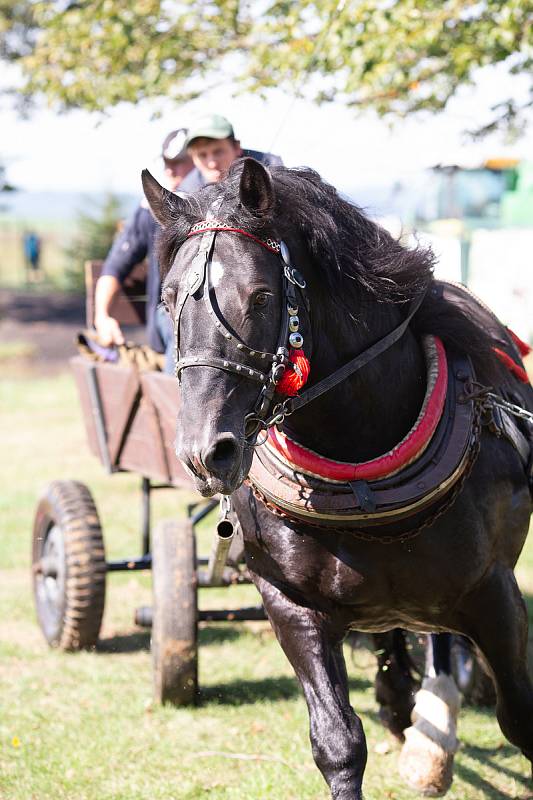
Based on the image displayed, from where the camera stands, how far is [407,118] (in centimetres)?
729

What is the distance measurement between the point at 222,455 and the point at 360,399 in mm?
647

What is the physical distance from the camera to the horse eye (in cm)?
241

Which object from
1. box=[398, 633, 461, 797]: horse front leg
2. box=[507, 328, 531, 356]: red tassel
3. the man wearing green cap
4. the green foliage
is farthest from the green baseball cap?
the green foliage

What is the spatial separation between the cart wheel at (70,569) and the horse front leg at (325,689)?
2136mm

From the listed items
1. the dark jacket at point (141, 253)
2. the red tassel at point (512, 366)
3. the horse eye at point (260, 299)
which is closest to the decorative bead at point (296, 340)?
the horse eye at point (260, 299)

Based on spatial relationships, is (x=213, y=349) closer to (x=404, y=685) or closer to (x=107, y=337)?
(x=404, y=685)

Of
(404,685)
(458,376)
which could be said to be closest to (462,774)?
(404,685)

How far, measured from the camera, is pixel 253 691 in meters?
4.73

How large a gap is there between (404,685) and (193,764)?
0.87 m

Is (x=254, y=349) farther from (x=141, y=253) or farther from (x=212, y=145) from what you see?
(x=141, y=253)

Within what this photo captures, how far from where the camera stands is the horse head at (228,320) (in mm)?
2289

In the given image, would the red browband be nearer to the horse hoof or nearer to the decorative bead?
the decorative bead

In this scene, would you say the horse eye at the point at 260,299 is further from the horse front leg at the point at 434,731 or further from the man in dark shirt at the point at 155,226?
the man in dark shirt at the point at 155,226

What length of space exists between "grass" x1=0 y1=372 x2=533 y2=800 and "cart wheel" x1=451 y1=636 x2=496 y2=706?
74mm
